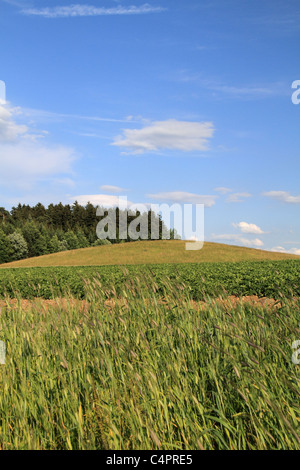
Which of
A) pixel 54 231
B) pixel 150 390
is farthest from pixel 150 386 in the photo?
pixel 54 231

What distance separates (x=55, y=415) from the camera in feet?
10.5

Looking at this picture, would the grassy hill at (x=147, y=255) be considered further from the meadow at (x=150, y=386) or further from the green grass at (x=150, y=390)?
the green grass at (x=150, y=390)

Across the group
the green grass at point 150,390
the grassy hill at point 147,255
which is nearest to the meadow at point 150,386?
the green grass at point 150,390

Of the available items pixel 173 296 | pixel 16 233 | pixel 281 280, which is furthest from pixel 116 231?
pixel 173 296

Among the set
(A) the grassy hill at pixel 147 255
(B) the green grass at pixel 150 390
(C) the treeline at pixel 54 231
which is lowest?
(B) the green grass at pixel 150 390

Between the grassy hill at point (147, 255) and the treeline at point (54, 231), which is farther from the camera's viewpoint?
the treeline at point (54, 231)

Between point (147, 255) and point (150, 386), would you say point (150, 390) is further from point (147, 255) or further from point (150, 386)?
point (147, 255)

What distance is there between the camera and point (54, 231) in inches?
3093

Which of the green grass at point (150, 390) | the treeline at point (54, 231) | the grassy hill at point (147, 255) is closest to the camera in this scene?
the green grass at point (150, 390)

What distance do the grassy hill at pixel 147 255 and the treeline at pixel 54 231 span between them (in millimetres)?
27814

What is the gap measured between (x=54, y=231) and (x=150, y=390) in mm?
78233

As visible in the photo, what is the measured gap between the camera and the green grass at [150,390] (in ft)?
8.32

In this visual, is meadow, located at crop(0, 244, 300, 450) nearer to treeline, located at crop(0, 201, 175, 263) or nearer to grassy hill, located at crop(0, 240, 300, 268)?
grassy hill, located at crop(0, 240, 300, 268)
